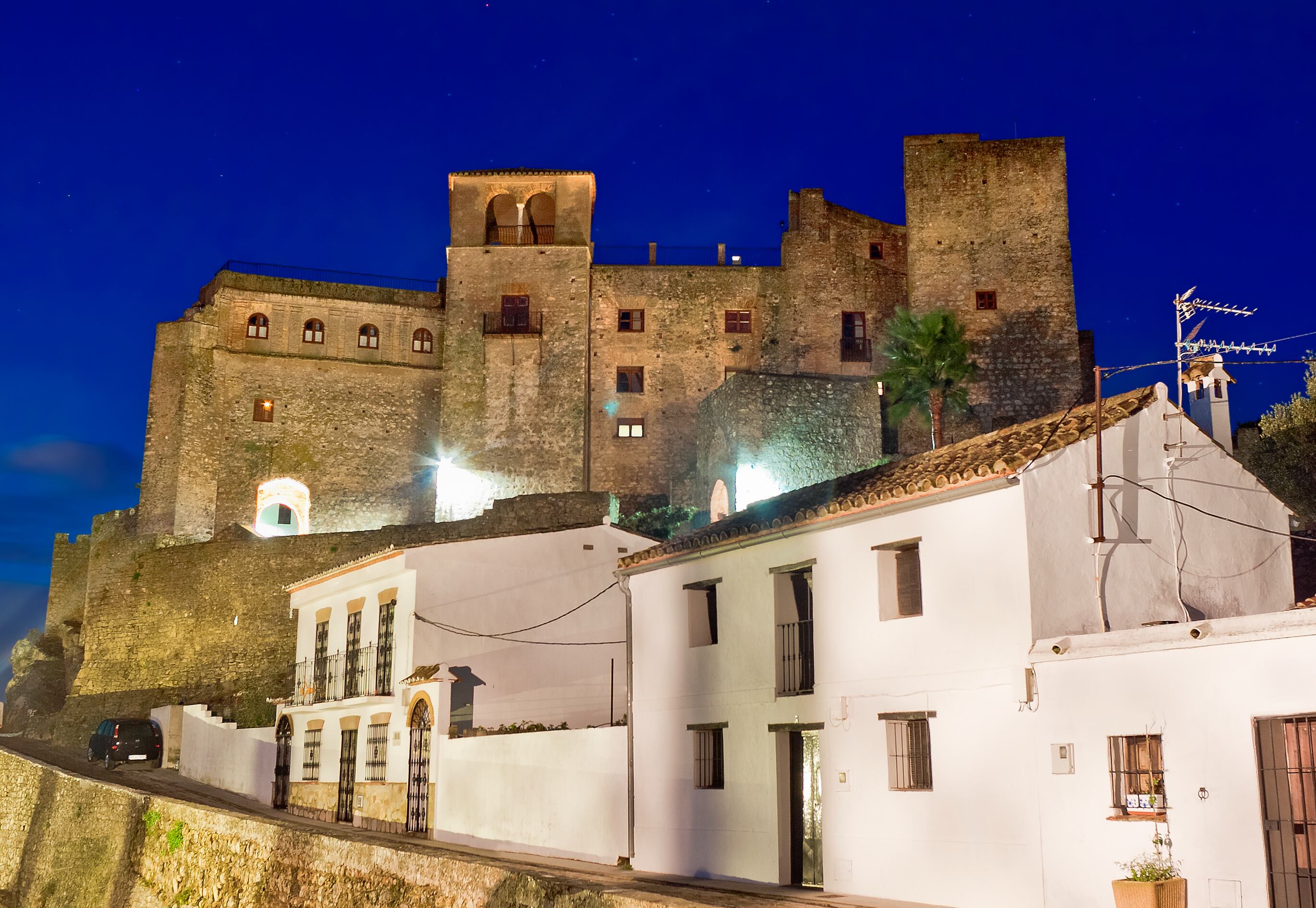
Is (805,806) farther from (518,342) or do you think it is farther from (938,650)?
(518,342)

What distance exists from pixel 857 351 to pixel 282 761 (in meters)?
23.1

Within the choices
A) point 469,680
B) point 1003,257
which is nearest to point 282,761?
point 469,680

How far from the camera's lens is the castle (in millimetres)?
38250

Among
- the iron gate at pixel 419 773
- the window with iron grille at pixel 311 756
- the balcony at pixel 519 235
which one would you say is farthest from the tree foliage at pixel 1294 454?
the balcony at pixel 519 235

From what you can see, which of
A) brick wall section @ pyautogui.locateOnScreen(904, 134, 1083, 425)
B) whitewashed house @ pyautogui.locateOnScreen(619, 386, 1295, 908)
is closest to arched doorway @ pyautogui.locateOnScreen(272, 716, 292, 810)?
whitewashed house @ pyautogui.locateOnScreen(619, 386, 1295, 908)

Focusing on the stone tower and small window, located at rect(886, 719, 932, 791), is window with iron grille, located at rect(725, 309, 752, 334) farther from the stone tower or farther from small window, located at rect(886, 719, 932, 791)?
small window, located at rect(886, 719, 932, 791)

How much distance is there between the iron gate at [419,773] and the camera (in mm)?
20344

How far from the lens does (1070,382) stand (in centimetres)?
3800

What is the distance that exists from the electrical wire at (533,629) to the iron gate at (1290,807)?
503 inches

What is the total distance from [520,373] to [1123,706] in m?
30.6

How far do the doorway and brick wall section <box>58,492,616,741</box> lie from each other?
18797 millimetres

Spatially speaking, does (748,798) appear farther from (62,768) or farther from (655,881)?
(62,768)

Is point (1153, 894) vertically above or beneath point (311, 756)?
beneath

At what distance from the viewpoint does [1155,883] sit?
1032 centimetres
